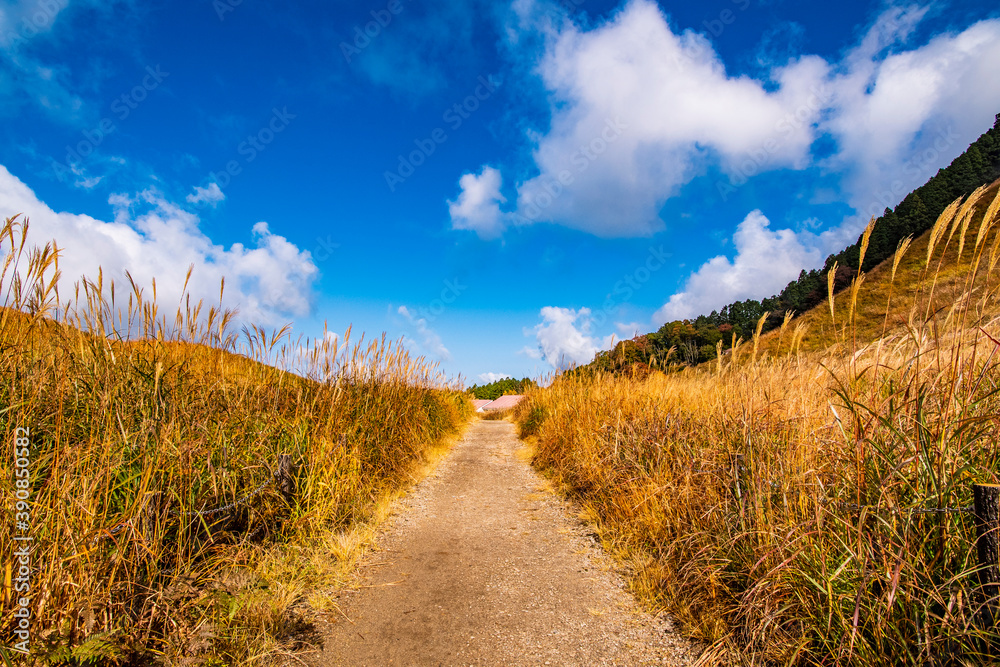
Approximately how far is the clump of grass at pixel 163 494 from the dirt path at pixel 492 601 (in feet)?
1.11

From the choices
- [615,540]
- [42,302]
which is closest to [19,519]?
[42,302]

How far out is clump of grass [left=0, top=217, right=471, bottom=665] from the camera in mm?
1656

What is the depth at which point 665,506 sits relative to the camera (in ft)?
9.59

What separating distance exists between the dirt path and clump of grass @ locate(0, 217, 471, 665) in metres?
0.34

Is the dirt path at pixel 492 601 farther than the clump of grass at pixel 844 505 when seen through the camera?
Yes

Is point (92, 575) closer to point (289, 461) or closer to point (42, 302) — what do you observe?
point (289, 461)

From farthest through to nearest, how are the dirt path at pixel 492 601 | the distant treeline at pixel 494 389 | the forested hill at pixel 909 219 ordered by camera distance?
the forested hill at pixel 909 219 → the distant treeline at pixel 494 389 → the dirt path at pixel 492 601

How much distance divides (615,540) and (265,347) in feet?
13.2

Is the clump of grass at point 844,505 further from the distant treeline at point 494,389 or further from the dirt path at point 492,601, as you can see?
the distant treeline at point 494,389

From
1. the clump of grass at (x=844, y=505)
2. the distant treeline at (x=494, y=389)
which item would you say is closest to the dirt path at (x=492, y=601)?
the clump of grass at (x=844, y=505)

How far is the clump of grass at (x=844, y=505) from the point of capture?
1.54 m

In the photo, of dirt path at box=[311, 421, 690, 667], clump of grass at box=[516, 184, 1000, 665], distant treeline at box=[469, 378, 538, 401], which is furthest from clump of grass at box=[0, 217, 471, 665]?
distant treeline at box=[469, 378, 538, 401]

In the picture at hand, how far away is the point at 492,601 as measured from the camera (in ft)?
8.39

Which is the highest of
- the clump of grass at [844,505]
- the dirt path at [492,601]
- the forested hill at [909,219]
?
the forested hill at [909,219]
